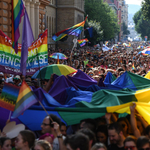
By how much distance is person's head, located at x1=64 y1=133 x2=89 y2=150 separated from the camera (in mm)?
4242

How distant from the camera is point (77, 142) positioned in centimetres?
426

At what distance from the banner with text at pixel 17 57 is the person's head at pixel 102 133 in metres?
3.18

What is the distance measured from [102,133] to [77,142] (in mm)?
1219

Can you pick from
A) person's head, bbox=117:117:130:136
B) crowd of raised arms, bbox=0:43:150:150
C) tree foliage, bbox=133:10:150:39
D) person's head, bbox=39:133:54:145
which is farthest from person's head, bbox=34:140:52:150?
tree foliage, bbox=133:10:150:39

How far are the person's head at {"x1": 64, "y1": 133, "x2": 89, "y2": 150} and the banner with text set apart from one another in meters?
4.05

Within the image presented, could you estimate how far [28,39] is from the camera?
7.96 metres

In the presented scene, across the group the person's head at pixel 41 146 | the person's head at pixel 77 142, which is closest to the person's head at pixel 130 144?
the person's head at pixel 77 142

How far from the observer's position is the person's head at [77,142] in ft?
13.9

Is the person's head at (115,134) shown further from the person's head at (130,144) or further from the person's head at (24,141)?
the person's head at (24,141)

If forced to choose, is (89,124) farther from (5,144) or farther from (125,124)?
(5,144)

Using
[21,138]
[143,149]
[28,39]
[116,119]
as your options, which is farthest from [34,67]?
[143,149]

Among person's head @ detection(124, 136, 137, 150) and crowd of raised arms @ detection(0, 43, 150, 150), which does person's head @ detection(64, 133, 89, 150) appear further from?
person's head @ detection(124, 136, 137, 150)

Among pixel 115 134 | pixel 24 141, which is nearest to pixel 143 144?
pixel 115 134

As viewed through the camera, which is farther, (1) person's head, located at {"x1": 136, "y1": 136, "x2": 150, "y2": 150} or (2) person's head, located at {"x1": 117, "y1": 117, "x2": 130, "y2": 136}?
(2) person's head, located at {"x1": 117, "y1": 117, "x2": 130, "y2": 136}
